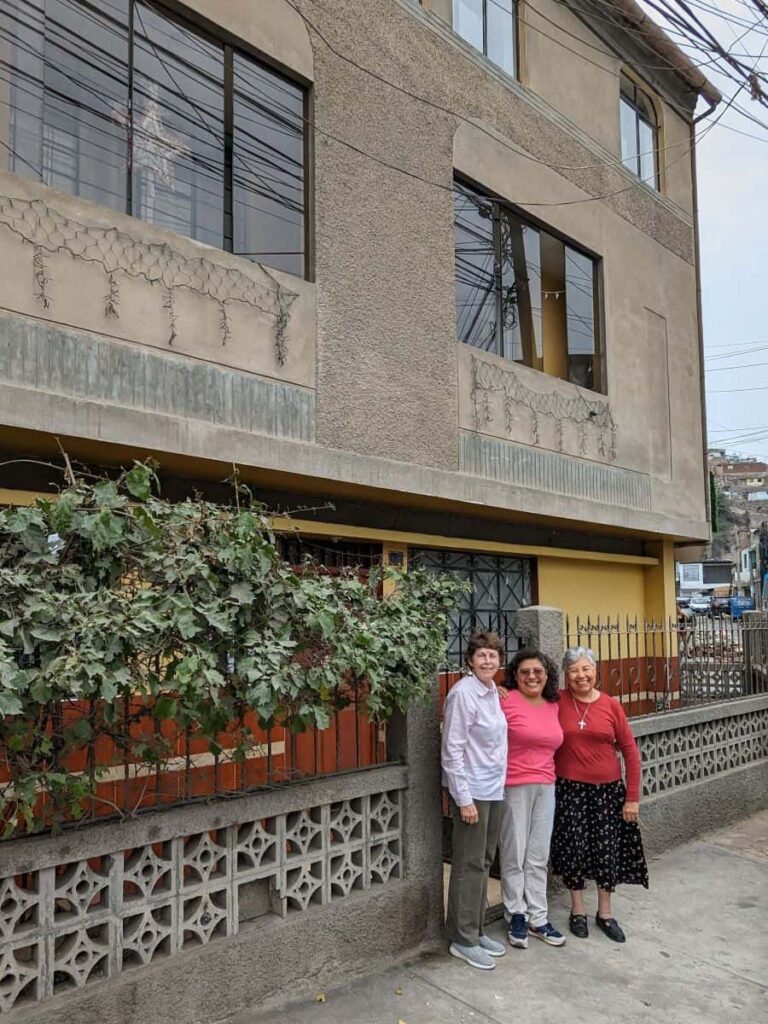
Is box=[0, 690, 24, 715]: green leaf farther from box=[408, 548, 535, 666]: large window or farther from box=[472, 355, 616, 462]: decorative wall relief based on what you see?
box=[472, 355, 616, 462]: decorative wall relief

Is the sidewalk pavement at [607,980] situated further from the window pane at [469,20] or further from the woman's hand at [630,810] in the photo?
the window pane at [469,20]

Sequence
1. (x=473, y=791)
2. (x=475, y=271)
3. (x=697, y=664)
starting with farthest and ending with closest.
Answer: (x=475, y=271) < (x=697, y=664) < (x=473, y=791)

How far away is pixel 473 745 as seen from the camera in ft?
14.6

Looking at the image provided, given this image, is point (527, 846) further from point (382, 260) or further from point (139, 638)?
point (382, 260)

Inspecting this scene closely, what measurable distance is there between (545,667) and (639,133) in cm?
963

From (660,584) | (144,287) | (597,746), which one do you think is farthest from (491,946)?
(660,584)

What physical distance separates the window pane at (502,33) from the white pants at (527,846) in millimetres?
8064

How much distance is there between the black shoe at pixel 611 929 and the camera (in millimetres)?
4828

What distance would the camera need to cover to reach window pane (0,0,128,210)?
5.57 metres

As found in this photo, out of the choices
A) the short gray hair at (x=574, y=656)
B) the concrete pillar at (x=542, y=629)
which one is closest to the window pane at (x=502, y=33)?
the concrete pillar at (x=542, y=629)

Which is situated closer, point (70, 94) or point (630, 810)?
point (630, 810)

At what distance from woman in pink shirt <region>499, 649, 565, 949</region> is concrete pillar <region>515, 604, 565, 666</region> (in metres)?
0.52

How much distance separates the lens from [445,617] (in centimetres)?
453

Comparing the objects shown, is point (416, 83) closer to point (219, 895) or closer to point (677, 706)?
point (677, 706)
